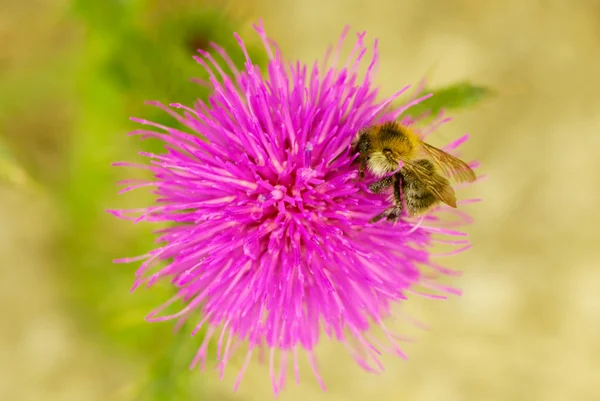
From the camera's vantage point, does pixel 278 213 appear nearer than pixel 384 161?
No

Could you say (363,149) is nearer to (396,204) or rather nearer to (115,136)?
(396,204)

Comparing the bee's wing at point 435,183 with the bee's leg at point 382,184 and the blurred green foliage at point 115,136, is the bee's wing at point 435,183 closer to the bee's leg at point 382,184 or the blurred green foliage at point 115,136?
the bee's leg at point 382,184

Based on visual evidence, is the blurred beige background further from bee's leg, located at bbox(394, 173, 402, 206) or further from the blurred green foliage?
bee's leg, located at bbox(394, 173, 402, 206)

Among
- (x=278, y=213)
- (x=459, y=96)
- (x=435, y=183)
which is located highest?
(x=459, y=96)

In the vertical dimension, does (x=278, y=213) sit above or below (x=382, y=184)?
below

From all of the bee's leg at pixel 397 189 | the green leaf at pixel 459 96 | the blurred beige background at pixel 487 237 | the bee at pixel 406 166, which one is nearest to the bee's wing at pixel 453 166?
the bee at pixel 406 166

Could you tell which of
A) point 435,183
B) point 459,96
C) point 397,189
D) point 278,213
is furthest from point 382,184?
point 459,96

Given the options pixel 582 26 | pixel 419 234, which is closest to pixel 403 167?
pixel 419 234
